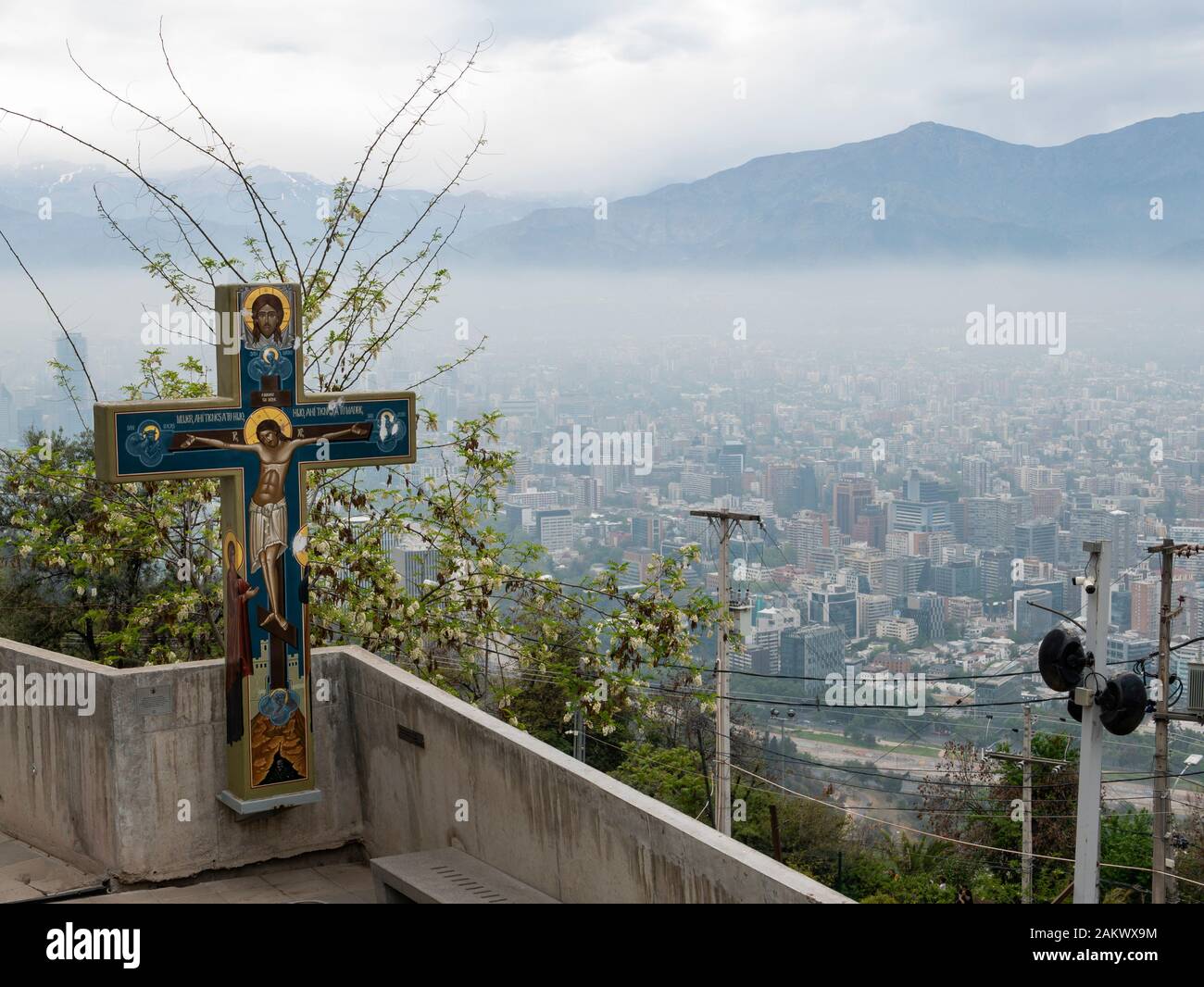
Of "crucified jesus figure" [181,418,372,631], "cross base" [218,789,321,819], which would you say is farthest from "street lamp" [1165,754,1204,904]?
"crucified jesus figure" [181,418,372,631]

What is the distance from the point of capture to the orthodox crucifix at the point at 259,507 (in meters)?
6.82

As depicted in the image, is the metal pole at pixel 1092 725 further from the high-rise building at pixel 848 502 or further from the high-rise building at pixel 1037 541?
the high-rise building at pixel 848 502

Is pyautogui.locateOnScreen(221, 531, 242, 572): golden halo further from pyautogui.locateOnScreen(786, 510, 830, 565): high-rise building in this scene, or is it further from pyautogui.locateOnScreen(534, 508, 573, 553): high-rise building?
pyautogui.locateOnScreen(786, 510, 830, 565): high-rise building

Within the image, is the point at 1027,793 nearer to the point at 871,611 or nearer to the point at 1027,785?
the point at 1027,785

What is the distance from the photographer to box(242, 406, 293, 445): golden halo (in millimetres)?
6910

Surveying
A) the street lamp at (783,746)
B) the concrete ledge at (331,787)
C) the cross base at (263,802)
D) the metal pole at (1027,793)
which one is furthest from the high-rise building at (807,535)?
the cross base at (263,802)

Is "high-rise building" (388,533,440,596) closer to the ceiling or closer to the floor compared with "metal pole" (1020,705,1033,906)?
closer to the ceiling

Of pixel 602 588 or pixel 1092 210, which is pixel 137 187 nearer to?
pixel 602 588

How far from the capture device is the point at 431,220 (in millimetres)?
11773

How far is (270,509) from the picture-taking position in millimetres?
6949

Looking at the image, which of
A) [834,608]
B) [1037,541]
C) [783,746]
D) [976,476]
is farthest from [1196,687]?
[976,476]

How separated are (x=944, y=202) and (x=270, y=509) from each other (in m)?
109

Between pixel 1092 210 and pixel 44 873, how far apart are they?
116 metres

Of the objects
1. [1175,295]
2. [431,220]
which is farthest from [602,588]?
[1175,295]
